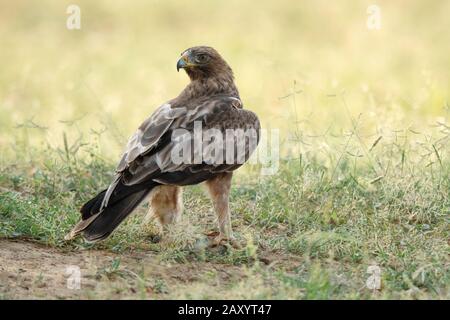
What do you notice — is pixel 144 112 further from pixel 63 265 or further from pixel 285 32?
pixel 63 265

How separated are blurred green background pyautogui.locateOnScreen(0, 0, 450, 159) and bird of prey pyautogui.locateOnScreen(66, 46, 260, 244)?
2.22 m

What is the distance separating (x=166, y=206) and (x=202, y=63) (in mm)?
1132

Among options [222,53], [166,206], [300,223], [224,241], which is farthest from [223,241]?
[222,53]

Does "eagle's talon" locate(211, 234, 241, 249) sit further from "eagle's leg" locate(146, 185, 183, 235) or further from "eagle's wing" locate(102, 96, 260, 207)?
"eagle's wing" locate(102, 96, 260, 207)

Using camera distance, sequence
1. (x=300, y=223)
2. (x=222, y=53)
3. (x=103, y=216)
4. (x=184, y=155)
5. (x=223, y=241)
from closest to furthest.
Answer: (x=103, y=216)
(x=184, y=155)
(x=223, y=241)
(x=300, y=223)
(x=222, y=53)

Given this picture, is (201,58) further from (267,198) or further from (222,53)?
(222,53)

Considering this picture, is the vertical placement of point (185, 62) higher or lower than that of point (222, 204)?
higher

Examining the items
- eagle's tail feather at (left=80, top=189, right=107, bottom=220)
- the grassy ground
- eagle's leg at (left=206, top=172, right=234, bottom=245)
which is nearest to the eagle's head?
the grassy ground

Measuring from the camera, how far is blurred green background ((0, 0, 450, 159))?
1093 centimetres

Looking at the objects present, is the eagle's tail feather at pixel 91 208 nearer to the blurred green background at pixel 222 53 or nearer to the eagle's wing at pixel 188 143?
the eagle's wing at pixel 188 143

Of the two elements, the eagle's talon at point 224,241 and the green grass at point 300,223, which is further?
the eagle's talon at point 224,241

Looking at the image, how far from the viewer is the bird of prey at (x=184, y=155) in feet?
19.8

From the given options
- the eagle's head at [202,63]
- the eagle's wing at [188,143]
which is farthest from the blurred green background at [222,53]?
the eagle's wing at [188,143]

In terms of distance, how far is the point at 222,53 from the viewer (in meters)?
13.6
